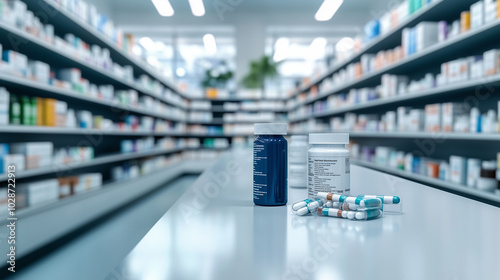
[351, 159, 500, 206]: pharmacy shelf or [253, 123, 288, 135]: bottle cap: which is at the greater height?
[253, 123, 288, 135]: bottle cap

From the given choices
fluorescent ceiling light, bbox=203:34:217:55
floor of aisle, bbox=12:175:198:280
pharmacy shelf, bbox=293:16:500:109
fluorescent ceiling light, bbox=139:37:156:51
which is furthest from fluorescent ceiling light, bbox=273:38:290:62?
floor of aisle, bbox=12:175:198:280

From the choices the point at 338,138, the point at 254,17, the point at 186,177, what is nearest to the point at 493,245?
the point at 338,138

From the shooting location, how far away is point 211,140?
31.9ft

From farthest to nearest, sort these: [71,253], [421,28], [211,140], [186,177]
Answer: [211,140] → [186,177] → [421,28] → [71,253]

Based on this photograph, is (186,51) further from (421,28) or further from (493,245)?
(493,245)

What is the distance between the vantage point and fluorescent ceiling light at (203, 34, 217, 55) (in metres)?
9.65

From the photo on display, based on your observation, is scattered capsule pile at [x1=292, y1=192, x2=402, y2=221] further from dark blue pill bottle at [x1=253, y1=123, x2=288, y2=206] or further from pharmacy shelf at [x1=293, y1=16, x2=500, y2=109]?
pharmacy shelf at [x1=293, y1=16, x2=500, y2=109]

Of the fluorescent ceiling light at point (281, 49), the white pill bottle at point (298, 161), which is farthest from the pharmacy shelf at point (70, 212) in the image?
the fluorescent ceiling light at point (281, 49)

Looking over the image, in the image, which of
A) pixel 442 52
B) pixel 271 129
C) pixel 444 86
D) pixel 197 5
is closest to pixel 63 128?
pixel 271 129

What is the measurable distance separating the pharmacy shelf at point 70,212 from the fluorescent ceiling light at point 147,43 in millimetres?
6215

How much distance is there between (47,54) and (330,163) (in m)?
3.72

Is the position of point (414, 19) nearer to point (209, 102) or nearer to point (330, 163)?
point (330, 163)

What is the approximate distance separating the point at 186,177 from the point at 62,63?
17.6 ft

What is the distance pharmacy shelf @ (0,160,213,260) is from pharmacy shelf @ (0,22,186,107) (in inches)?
58.4
